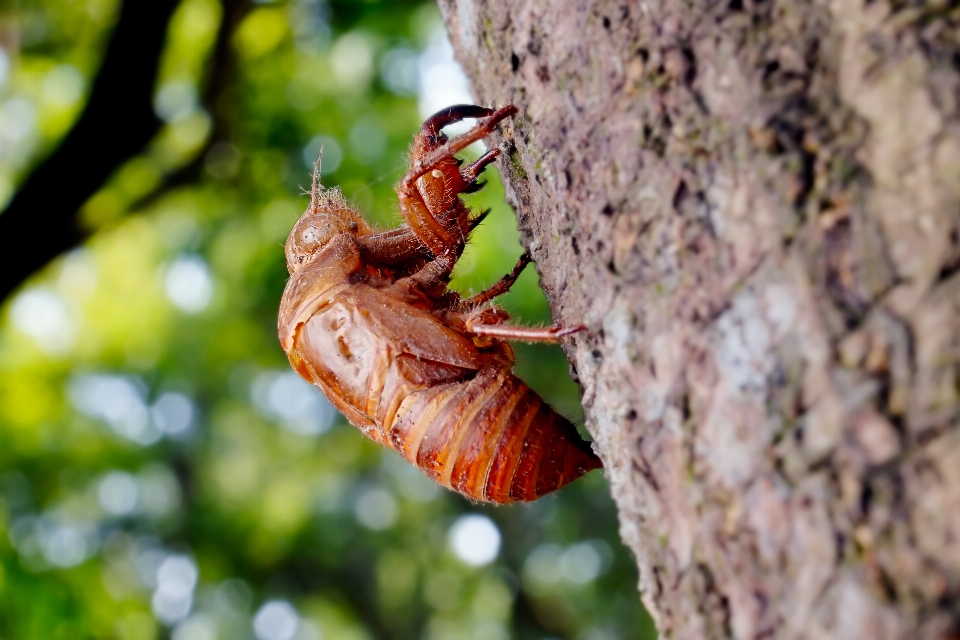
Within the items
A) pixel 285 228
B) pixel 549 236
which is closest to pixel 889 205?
pixel 549 236

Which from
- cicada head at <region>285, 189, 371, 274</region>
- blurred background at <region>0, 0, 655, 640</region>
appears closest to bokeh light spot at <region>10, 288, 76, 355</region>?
blurred background at <region>0, 0, 655, 640</region>

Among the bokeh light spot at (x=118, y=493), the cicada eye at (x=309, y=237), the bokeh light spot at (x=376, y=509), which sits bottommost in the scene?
the bokeh light spot at (x=376, y=509)

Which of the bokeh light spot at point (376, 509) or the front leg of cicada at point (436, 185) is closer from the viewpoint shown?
the front leg of cicada at point (436, 185)

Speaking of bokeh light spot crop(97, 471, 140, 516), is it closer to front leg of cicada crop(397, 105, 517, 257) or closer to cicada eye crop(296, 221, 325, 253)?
cicada eye crop(296, 221, 325, 253)

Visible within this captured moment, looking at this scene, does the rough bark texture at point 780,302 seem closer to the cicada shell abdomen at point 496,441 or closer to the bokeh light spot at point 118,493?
the cicada shell abdomen at point 496,441

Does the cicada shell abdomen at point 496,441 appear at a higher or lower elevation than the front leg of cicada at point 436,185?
lower

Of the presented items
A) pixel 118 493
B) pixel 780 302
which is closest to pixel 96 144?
pixel 118 493

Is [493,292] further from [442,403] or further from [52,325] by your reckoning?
[52,325]

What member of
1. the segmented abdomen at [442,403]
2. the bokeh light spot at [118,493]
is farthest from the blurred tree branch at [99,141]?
the segmented abdomen at [442,403]

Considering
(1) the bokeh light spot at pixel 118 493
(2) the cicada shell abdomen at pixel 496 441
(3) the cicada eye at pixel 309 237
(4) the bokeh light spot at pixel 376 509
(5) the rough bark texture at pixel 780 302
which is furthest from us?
(4) the bokeh light spot at pixel 376 509

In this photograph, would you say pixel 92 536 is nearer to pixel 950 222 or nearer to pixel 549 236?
pixel 549 236
